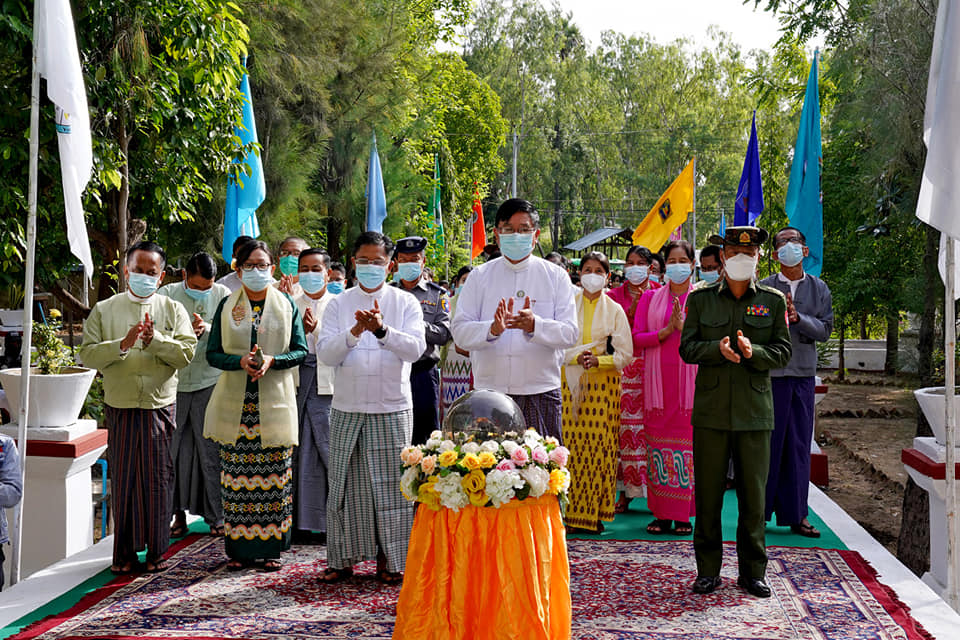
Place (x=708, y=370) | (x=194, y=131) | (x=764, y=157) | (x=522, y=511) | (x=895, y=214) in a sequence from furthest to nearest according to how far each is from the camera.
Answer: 1. (x=764, y=157)
2. (x=895, y=214)
3. (x=194, y=131)
4. (x=708, y=370)
5. (x=522, y=511)

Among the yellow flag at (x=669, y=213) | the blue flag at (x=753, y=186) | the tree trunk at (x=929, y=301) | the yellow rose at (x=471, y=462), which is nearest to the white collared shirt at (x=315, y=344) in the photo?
the yellow rose at (x=471, y=462)

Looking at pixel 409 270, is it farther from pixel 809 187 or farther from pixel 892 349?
pixel 892 349

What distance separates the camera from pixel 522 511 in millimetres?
4293

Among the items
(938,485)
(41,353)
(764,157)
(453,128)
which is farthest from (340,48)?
(453,128)

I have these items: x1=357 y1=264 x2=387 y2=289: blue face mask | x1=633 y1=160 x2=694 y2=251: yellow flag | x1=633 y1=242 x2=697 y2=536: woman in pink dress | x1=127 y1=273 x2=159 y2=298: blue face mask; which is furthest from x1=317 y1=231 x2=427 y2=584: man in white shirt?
x1=633 y1=160 x2=694 y2=251: yellow flag

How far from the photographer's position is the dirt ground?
33.2 feet

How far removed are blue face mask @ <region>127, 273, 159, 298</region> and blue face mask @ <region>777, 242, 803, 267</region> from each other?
4.31 m

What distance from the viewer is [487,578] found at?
425cm

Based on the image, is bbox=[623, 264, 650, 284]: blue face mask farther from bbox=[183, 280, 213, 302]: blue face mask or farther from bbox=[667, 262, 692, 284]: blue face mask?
bbox=[183, 280, 213, 302]: blue face mask

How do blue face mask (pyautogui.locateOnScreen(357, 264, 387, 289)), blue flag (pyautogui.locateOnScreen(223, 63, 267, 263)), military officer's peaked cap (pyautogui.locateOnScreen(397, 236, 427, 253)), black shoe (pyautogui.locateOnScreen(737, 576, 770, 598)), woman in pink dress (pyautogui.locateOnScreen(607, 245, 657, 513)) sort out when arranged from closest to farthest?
1. black shoe (pyautogui.locateOnScreen(737, 576, 770, 598))
2. blue face mask (pyautogui.locateOnScreen(357, 264, 387, 289))
3. military officer's peaked cap (pyautogui.locateOnScreen(397, 236, 427, 253))
4. woman in pink dress (pyautogui.locateOnScreen(607, 245, 657, 513))
5. blue flag (pyautogui.locateOnScreen(223, 63, 267, 263))

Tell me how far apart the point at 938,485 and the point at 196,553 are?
4.89m

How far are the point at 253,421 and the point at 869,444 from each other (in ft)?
34.5

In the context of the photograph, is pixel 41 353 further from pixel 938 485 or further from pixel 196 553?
pixel 938 485

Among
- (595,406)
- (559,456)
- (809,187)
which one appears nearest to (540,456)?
(559,456)
